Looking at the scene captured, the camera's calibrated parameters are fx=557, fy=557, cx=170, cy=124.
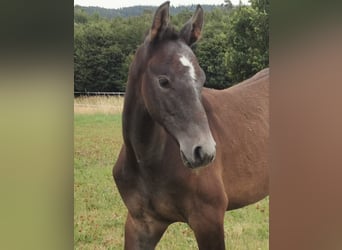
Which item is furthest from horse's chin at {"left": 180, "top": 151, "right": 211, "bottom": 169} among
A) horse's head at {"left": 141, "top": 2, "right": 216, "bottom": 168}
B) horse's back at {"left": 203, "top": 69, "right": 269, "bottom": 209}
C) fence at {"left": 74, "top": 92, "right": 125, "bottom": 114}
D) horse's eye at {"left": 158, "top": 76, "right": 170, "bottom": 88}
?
fence at {"left": 74, "top": 92, "right": 125, "bottom": 114}

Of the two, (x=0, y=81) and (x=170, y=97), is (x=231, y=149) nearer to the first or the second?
(x=170, y=97)

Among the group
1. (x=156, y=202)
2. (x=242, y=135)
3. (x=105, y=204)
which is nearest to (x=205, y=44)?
(x=242, y=135)

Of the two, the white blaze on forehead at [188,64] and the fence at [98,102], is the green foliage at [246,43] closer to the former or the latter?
the white blaze on forehead at [188,64]

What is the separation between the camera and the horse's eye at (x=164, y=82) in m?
2.26

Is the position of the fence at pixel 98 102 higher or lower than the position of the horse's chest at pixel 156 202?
higher

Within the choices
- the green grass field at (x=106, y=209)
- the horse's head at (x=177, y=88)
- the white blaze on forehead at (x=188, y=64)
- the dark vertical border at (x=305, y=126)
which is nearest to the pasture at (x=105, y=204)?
the green grass field at (x=106, y=209)

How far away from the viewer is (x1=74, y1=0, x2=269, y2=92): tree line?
246cm

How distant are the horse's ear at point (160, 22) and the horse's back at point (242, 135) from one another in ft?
1.06

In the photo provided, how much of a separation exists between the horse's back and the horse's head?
0.57ft

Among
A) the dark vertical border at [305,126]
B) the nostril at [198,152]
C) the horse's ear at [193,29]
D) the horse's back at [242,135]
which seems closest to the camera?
the nostril at [198,152]

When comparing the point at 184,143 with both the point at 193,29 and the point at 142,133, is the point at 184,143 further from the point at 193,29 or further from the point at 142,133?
the point at 193,29

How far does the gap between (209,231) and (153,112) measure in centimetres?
57

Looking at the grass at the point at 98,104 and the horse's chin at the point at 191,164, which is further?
the grass at the point at 98,104

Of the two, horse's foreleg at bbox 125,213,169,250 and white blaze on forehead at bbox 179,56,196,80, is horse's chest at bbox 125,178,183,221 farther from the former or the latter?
white blaze on forehead at bbox 179,56,196,80
